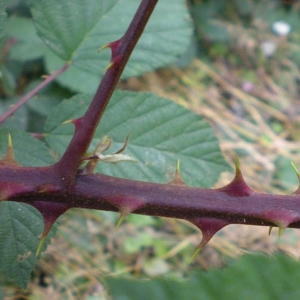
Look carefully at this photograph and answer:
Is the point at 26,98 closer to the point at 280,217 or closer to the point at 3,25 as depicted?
the point at 3,25

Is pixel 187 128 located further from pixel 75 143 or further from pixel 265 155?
pixel 265 155

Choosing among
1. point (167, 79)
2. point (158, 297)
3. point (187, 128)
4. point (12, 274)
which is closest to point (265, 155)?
point (167, 79)

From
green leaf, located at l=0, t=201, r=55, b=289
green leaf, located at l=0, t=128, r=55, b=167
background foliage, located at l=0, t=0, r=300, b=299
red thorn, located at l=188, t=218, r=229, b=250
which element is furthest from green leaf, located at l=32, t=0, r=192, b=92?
red thorn, located at l=188, t=218, r=229, b=250

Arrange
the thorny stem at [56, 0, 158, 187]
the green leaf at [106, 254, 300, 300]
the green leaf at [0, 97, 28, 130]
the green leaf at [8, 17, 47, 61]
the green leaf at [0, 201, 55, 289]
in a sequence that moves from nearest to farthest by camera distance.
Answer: the green leaf at [106, 254, 300, 300]
the thorny stem at [56, 0, 158, 187]
the green leaf at [0, 201, 55, 289]
the green leaf at [0, 97, 28, 130]
the green leaf at [8, 17, 47, 61]

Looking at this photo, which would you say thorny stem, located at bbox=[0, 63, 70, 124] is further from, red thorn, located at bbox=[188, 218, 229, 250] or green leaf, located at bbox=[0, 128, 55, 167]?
red thorn, located at bbox=[188, 218, 229, 250]

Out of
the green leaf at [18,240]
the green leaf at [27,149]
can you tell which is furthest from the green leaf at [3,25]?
the green leaf at [18,240]

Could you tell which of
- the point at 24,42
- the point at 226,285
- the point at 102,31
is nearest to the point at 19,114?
the point at 24,42

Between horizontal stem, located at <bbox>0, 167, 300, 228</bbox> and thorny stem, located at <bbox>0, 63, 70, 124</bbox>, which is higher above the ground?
horizontal stem, located at <bbox>0, 167, 300, 228</bbox>
